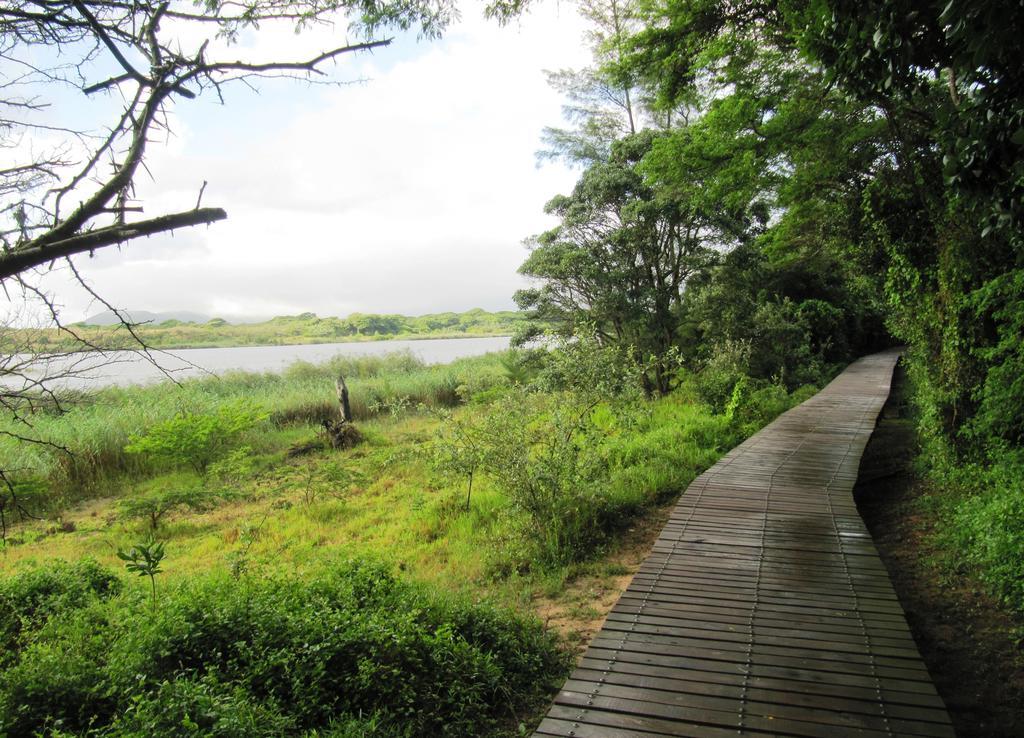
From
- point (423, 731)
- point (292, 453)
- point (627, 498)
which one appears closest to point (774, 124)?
point (627, 498)

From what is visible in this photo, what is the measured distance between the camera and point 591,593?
4707 mm

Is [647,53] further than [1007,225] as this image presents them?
Yes

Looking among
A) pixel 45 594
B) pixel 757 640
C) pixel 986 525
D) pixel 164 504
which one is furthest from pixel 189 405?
pixel 986 525

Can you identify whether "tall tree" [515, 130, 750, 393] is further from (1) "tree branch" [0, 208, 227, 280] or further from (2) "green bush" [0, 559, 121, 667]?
(1) "tree branch" [0, 208, 227, 280]

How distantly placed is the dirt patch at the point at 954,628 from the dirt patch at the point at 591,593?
1.95 meters

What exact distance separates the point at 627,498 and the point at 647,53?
5.69 meters

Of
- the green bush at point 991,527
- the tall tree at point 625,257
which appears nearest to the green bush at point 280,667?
the green bush at point 991,527

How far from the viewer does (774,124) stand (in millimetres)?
7258

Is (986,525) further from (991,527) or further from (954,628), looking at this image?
(954,628)

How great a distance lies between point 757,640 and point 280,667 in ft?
Result: 8.12

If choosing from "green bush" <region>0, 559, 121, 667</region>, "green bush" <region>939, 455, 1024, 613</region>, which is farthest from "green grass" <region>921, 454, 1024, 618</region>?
"green bush" <region>0, 559, 121, 667</region>

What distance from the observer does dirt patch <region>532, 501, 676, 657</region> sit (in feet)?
13.6

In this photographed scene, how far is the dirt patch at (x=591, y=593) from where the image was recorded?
415cm

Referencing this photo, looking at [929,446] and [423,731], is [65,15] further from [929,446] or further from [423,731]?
[929,446]
